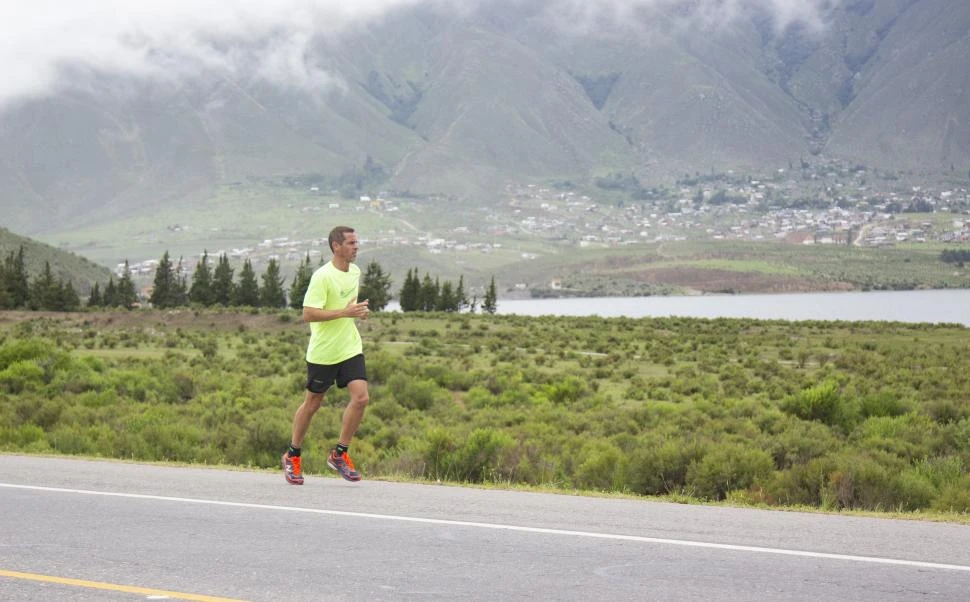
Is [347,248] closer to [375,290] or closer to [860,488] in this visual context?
[860,488]

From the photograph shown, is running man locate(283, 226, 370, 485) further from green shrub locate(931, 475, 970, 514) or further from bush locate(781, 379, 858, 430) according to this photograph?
bush locate(781, 379, 858, 430)

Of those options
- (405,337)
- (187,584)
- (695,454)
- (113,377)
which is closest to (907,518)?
(695,454)

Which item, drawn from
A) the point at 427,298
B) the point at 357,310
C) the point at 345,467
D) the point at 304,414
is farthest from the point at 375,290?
the point at 357,310

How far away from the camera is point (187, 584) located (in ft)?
23.4

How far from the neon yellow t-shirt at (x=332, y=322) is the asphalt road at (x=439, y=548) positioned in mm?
1288

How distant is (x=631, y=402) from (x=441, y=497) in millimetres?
20934

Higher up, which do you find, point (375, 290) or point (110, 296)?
point (375, 290)

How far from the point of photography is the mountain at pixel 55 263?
13112 centimetres

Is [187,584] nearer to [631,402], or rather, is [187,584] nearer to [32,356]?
[32,356]

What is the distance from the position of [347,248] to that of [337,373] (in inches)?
47.3

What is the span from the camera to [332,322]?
1132 centimetres

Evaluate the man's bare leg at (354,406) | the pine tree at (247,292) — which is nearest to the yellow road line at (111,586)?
the man's bare leg at (354,406)

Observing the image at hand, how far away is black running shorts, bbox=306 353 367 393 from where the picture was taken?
1131 centimetres

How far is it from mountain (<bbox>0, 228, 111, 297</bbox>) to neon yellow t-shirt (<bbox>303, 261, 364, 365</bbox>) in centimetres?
11927
